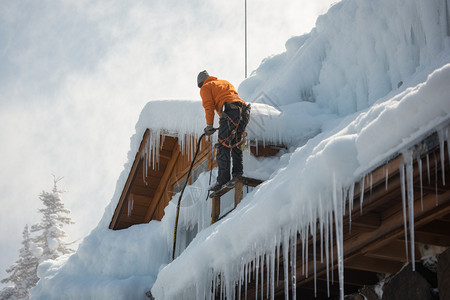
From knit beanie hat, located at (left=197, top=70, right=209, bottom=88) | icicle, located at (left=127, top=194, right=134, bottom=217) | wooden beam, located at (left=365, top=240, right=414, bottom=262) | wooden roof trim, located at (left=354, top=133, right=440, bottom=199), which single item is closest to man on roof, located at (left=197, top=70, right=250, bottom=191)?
knit beanie hat, located at (left=197, top=70, right=209, bottom=88)

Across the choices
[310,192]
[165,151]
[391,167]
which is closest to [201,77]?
[165,151]

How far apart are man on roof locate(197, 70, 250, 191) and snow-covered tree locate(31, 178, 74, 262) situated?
1531 centimetres

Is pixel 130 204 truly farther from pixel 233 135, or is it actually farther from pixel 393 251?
pixel 393 251

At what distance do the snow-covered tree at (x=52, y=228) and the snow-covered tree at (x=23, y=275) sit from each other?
1.40 ft

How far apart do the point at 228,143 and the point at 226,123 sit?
0.28 m

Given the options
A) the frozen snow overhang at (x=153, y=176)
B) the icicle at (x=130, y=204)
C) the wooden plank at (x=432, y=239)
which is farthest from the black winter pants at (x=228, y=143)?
the icicle at (x=130, y=204)

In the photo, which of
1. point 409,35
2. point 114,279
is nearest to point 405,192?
point 409,35

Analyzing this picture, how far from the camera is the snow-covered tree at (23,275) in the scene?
63.1 feet

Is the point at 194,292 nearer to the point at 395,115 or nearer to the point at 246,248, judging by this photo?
the point at 246,248

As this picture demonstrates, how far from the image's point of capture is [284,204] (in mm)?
3820

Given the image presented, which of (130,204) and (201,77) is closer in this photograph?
Answer: (201,77)

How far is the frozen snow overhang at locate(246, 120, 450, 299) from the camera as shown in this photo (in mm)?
2732

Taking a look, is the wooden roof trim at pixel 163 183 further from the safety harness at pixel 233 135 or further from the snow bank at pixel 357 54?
the safety harness at pixel 233 135

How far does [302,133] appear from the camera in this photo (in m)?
7.23
